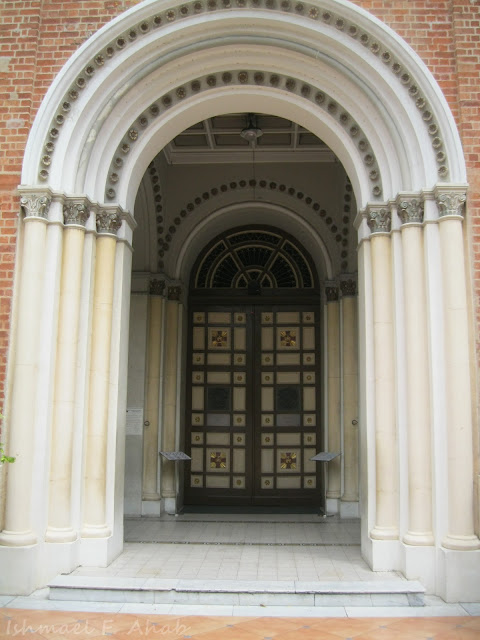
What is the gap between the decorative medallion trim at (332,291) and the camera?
1056 cm

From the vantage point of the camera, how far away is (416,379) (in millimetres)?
6449

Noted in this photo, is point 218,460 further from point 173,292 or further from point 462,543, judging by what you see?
point 462,543

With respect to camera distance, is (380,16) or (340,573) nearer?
(340,573)

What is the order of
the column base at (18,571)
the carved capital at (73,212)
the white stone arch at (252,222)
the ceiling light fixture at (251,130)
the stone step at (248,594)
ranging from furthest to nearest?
the white stone arch at (252,222)
the ceiling light fixture at (251,130)
the carved capital at (73,212)
the column base at (18,571)
the stone step at (248,594)

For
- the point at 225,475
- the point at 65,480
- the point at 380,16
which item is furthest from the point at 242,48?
the point at 225,475

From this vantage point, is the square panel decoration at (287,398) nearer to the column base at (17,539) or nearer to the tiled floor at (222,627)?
the column base at (17,539)

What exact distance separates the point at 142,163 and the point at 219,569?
4.93 meters

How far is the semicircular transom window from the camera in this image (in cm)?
1137

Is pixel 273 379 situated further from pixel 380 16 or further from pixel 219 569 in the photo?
pixel 380 16

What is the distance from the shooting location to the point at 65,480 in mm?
6488

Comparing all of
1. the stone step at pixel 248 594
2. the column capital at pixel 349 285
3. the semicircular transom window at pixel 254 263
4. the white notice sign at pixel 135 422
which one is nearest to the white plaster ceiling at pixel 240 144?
the semicircular transom window at pixel 254 263

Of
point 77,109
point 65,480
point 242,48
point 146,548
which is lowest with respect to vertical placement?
point 146,548

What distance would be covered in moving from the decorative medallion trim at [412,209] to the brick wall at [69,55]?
52cm

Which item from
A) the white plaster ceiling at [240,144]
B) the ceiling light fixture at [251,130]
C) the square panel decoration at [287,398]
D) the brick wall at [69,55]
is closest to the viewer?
the brick wall at [69,55]
